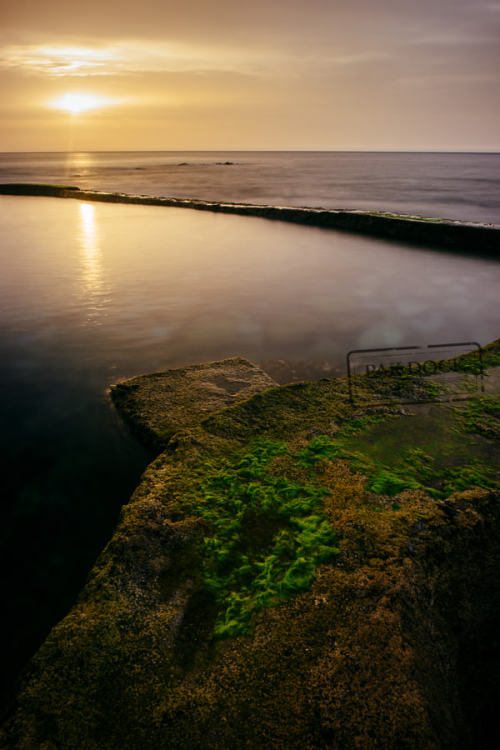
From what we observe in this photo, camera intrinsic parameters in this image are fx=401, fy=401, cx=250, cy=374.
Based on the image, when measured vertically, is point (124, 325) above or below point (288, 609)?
above

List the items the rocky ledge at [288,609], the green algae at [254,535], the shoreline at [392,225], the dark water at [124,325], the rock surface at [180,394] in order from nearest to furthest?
the rocky ledge at [288,609] < the green algae at [254,535] < the dark water at [124,325] < the rock surface at [180,394] < the shoreline at [392,225]

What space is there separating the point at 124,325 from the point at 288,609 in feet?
25.7

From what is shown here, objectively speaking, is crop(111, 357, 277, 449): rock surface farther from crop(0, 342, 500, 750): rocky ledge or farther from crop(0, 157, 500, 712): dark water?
crop(0, 342, 500, 750): rocky ledge

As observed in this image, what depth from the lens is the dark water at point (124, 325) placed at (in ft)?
13.1

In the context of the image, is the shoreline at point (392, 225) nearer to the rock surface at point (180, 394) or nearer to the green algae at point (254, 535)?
the rock surface at point (180, 394)

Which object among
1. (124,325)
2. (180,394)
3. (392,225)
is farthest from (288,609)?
(392,225)

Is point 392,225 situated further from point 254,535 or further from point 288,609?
point 288,609

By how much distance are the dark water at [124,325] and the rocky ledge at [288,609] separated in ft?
2.84

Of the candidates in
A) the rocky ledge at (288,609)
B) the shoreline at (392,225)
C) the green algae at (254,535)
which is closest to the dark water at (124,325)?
the rocky ledge at (288,609)

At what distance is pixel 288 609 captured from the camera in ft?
8.89

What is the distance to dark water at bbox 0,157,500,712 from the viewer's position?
4004 millimetres

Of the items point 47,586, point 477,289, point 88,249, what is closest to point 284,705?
point 47,586

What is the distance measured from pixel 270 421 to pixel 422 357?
4524 millimetres

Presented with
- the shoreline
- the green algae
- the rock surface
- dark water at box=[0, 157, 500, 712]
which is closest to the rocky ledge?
the green algae
